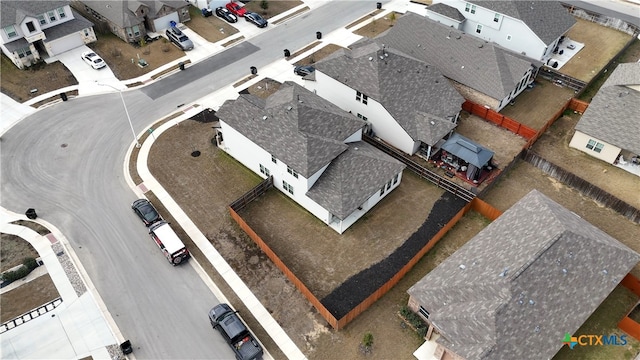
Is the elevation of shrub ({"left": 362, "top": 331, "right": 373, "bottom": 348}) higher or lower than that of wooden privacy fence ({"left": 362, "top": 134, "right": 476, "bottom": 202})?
lower

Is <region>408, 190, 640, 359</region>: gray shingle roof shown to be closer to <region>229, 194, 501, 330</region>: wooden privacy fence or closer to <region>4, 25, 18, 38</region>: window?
<region>229, 194, 501, 330</region>: wooden privacy fence

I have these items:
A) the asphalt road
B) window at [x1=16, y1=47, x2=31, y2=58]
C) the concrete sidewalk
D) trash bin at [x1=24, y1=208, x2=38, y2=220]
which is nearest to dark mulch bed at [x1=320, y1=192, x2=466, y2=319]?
the asphalt road

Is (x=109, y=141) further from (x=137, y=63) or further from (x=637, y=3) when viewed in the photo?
(x=637, y=3)

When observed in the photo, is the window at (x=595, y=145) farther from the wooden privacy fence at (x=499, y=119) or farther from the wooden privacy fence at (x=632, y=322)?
the wooden privacy fence at (x=632, y=322)

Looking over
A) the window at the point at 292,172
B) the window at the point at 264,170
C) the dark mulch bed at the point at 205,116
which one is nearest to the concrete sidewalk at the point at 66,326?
the window at the point at 264,170

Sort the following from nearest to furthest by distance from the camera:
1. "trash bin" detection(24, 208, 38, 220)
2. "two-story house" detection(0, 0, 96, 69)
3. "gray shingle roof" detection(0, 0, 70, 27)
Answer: "trash bin" detection(24, 208, 38, 220)
"gray shingle roof" detection(0, 0, 70, 27)
"two-story house" detection(0, 0, 96, 69)

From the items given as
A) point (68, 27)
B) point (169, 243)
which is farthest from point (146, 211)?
point (68, 27)

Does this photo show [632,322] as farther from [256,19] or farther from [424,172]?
[256,19]
